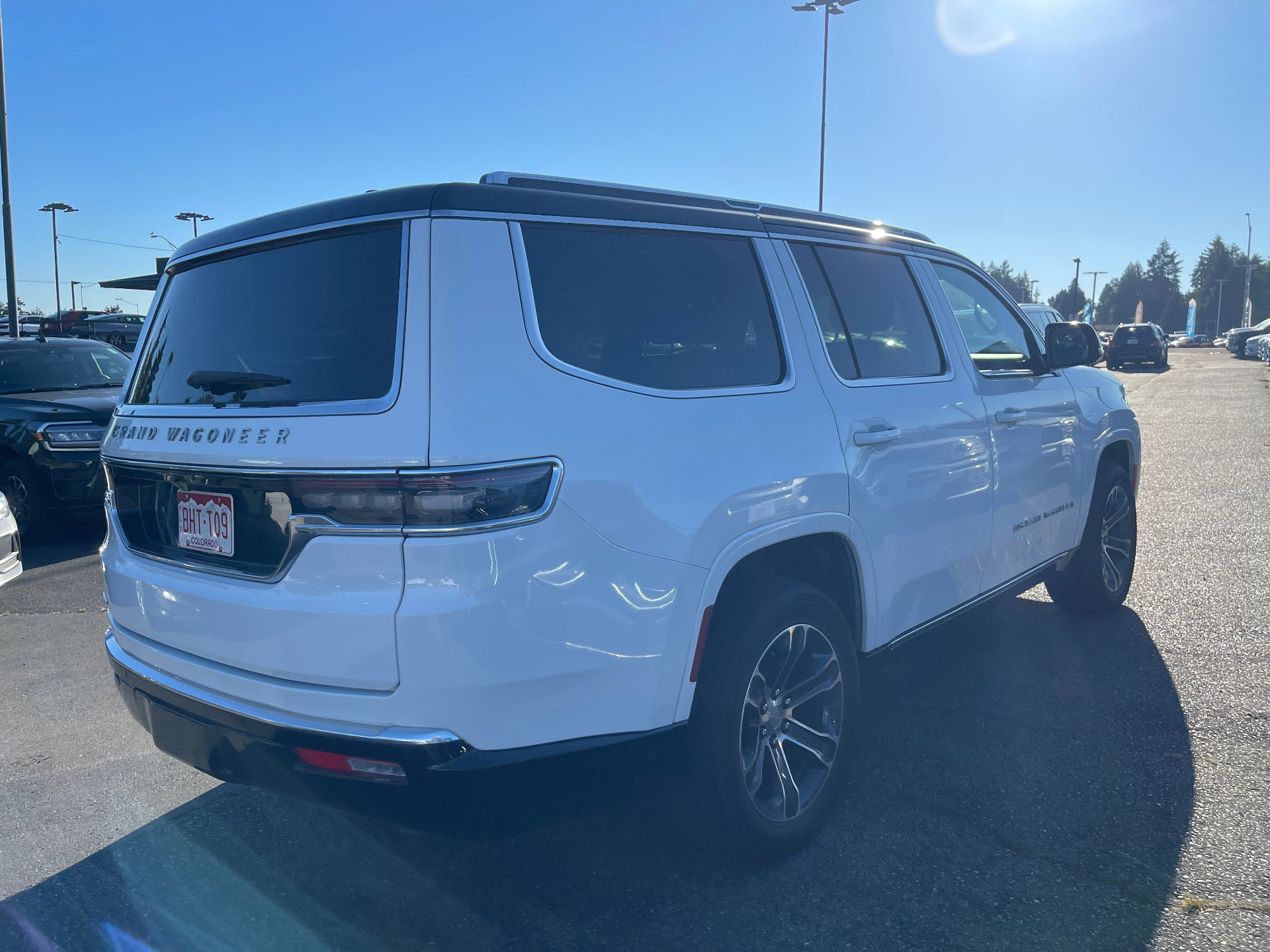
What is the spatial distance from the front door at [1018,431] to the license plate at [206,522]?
291cm

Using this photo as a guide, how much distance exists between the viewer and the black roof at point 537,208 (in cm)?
235

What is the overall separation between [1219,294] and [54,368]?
151m

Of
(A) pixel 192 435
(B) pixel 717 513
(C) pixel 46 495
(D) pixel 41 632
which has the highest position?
(A) pixel 192 435

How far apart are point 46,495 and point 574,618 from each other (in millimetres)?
7200

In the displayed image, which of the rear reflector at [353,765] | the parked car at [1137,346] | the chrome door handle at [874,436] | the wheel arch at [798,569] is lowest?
the rear reflector at [353,765]

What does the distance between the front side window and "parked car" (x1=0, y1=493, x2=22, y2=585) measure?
17.5 ft

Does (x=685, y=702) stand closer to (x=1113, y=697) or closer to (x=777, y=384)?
(x=777, y=384)

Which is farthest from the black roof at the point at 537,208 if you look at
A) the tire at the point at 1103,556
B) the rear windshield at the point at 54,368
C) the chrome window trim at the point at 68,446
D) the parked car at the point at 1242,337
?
the parked car at the point at 1242,337

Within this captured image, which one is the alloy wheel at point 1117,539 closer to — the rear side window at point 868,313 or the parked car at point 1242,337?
the rear side window at point 868,313

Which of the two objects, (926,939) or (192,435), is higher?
(192,435)

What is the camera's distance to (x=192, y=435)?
2.55m

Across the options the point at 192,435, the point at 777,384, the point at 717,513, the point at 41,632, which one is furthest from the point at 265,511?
the point at 41,632

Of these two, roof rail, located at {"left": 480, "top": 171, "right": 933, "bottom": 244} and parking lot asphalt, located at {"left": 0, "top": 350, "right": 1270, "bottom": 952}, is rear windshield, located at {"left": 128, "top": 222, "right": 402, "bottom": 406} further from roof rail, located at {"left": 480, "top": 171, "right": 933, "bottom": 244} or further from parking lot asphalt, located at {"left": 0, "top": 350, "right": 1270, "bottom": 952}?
parking lot asphalt, located at {"left": 0, "top": 350, "right": 1270, "bottom": 952}

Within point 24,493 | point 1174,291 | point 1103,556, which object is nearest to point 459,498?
point 1103,556
